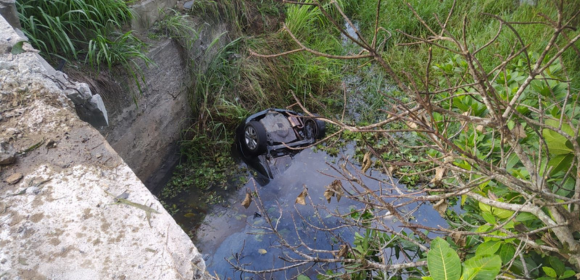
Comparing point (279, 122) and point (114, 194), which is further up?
point (114, 194)

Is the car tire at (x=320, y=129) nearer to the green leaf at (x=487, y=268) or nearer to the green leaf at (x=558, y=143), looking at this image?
the green leaf at (x=558, y=143)

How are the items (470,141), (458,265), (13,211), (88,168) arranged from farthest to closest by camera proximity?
(470,141)
(88,168)
(13,211)
(458,265)

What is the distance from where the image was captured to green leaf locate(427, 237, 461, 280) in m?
1.01

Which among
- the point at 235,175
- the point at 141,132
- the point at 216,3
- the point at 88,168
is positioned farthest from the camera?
the point at 216,3

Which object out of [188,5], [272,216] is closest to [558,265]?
[272,216]

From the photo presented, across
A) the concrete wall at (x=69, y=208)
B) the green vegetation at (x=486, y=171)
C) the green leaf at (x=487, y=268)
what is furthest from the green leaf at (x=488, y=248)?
the concrete wall at (x=69, y=208)

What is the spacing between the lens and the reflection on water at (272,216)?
325 centimetres

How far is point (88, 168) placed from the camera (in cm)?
154

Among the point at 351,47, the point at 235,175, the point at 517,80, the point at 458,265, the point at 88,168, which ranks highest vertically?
the point at 517,80

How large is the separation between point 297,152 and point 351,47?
219 cm

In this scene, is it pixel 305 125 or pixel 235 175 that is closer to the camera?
pixel 235 175

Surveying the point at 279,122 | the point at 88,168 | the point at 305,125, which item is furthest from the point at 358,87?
the point at 88,168

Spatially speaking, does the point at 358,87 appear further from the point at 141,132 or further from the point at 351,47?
the point at 141,132

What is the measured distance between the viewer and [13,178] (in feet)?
4.88
